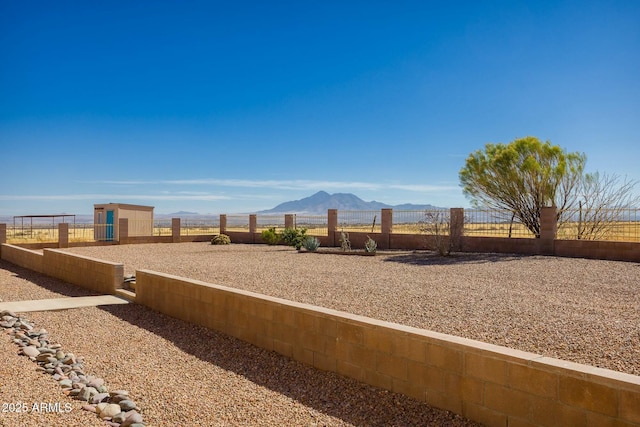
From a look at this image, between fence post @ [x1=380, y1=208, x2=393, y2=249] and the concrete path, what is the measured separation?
12613 mm

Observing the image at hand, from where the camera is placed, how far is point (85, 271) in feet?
42.6

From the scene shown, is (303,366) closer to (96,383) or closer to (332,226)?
(96,383)

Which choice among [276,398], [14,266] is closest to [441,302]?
[276,398]

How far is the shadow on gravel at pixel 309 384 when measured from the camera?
4.77 metres

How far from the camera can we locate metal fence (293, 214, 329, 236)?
84.1 feet

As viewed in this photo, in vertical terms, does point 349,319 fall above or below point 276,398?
above

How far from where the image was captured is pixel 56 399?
5.16 metres

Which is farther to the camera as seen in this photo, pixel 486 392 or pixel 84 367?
pixel 84 367

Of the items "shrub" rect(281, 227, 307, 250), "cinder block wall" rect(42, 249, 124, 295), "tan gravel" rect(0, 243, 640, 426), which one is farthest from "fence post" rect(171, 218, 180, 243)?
"tan gravel" rect(0, 243, 640, 426)

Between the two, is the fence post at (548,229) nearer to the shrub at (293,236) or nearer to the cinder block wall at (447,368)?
the shrub at (293,236)

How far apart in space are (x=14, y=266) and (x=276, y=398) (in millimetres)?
16210

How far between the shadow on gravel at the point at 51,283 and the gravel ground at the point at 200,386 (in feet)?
12.7

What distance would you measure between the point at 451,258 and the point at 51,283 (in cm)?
1189

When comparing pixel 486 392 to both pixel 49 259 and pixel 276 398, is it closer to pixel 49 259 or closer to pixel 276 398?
pixel 276 398
